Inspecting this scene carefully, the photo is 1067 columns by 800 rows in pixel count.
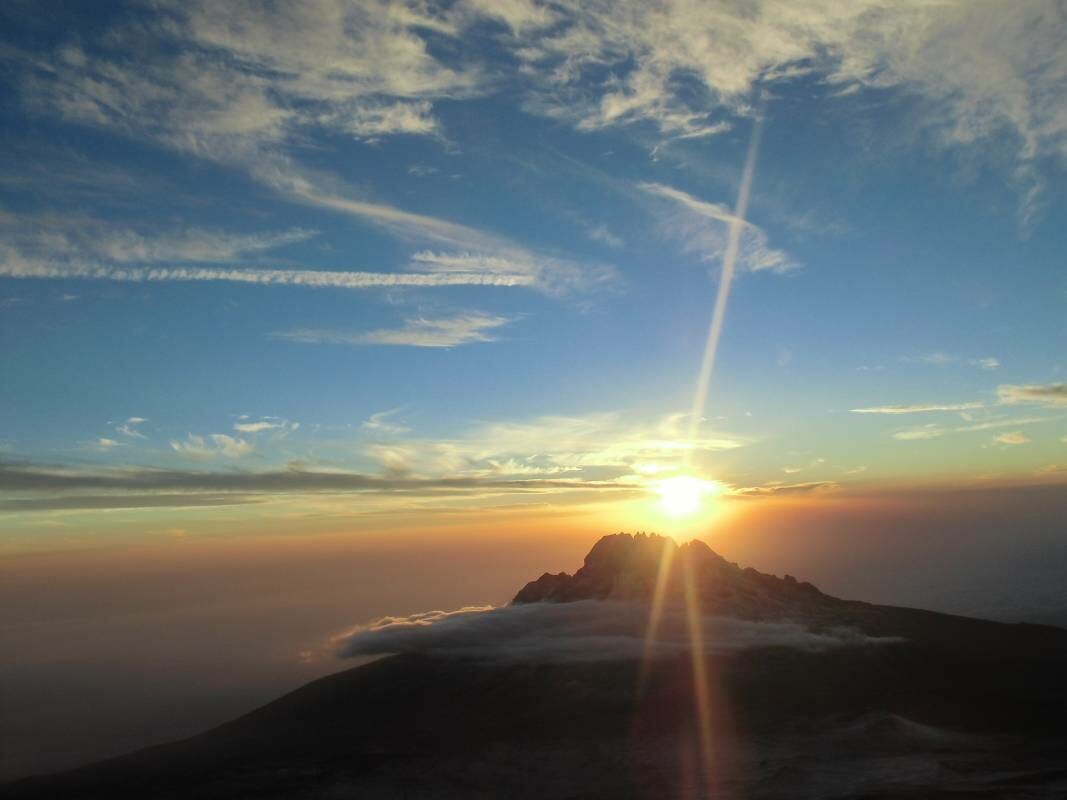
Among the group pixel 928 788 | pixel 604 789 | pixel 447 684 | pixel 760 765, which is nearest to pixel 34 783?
pixel 447 684

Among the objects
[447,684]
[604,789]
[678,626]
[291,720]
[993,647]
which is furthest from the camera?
[678,626]

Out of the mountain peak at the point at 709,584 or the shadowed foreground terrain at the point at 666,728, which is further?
the mountain peak at the point at 709,584

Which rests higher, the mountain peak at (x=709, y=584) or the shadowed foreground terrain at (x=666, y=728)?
the mountain peak at (x=709, y=584)

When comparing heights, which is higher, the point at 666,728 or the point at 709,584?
the point at 709,584

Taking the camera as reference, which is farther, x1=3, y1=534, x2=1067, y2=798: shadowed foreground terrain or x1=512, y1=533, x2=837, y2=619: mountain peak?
x1=512, y1=533, x2=837, y2=619: mountain peak

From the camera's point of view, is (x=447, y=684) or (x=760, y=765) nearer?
(x=760, y=765)

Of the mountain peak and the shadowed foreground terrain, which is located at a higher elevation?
the mountain peak

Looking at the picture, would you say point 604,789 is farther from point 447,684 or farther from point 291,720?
point 291,720

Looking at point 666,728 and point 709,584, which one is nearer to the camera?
point 666,728
